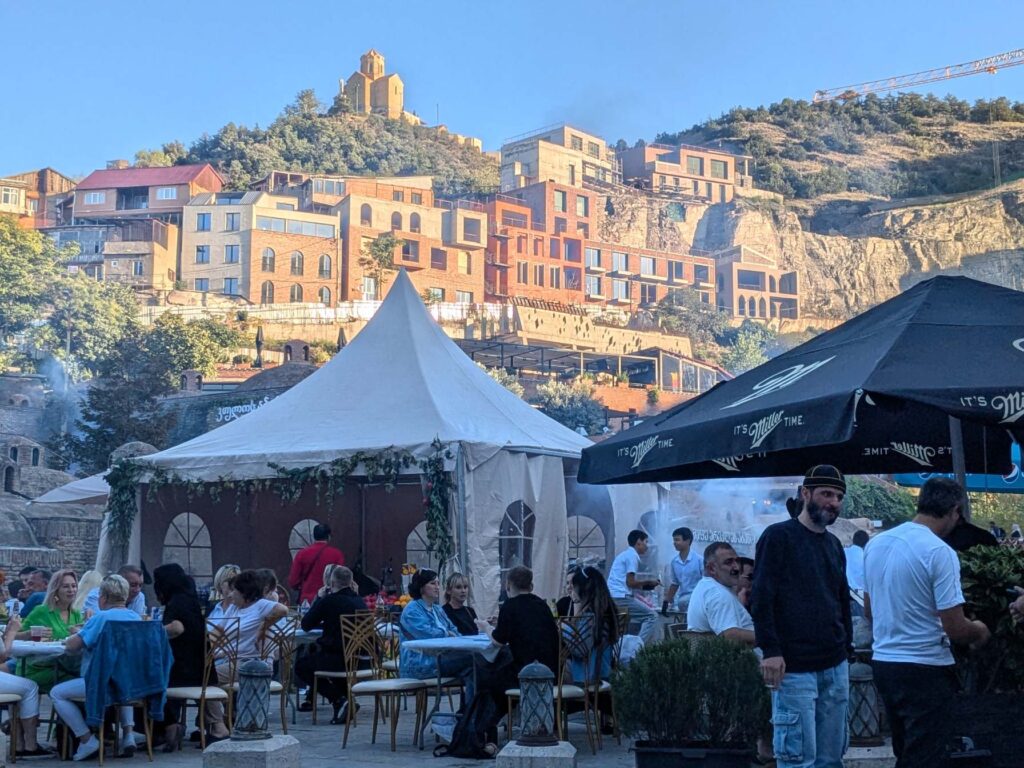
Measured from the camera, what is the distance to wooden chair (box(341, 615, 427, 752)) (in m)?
7.72

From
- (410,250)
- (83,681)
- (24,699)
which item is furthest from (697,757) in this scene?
(410,250)

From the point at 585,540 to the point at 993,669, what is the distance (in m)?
12.7

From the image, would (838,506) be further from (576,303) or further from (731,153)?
(731,153)

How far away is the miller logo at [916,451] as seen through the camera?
279 inches

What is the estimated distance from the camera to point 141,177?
87.3 meters

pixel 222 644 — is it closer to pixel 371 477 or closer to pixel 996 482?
pixel 371 477

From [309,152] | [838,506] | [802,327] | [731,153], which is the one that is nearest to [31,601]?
[838,506]

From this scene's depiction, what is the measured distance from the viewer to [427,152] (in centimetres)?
12094

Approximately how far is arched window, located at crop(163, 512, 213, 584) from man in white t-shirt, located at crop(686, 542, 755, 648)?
10554 mm

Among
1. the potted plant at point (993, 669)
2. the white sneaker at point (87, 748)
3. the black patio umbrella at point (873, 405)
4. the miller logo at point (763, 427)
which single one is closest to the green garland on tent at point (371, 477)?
the black patio umbrella at point (873, 405)

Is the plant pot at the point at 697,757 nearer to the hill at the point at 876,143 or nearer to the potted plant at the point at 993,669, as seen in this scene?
the potted plant at the point at 993,669

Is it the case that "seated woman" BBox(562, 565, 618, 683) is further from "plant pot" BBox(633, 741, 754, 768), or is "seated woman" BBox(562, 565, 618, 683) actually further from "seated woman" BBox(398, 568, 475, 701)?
"plant pot" BBox(633, 741, 754, 768)

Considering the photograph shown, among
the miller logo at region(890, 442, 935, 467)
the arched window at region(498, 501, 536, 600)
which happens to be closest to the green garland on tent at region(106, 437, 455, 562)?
the arched window at region(498, 501, 536, 600)

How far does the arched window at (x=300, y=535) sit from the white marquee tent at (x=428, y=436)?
151 inches
